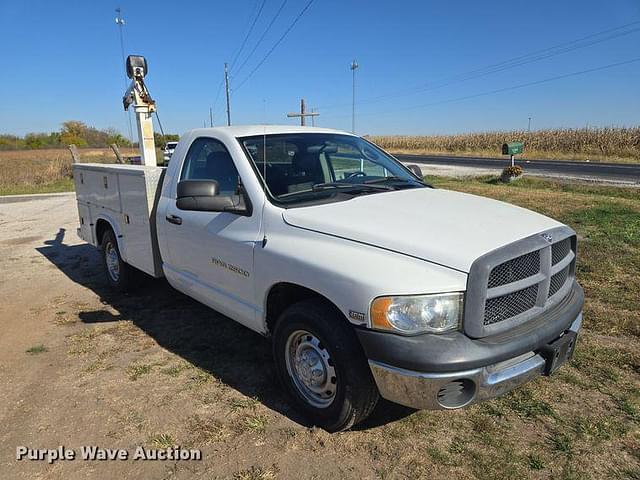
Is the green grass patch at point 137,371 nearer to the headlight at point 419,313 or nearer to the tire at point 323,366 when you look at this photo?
the tire at point 323,366

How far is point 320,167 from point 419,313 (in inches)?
69.4

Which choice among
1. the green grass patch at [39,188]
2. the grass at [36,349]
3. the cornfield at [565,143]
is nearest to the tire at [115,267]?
the grass at [36,349]

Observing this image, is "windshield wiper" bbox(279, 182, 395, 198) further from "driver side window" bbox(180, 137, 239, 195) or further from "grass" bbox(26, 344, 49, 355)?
"grass" bbox(26, 344, 49, 355)

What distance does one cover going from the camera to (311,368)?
2.94 metres

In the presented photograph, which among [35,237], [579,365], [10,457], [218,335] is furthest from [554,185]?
[10,457]

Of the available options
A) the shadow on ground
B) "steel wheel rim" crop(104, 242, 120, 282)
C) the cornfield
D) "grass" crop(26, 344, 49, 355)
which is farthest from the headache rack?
the cornfield

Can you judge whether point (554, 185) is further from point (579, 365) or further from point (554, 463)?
point (554, 463)

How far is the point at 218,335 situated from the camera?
14.5 feet

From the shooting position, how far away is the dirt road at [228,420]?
2615mm

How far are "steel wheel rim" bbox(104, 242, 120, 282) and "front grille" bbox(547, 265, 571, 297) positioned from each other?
15.5ft

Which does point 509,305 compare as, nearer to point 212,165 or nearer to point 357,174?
point 357,174

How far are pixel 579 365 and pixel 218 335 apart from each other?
10.1 feet

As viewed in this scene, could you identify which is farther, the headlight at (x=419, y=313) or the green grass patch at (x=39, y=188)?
the green grass patch at (x=39, y=188)

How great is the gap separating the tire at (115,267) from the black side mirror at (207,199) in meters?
2.54
